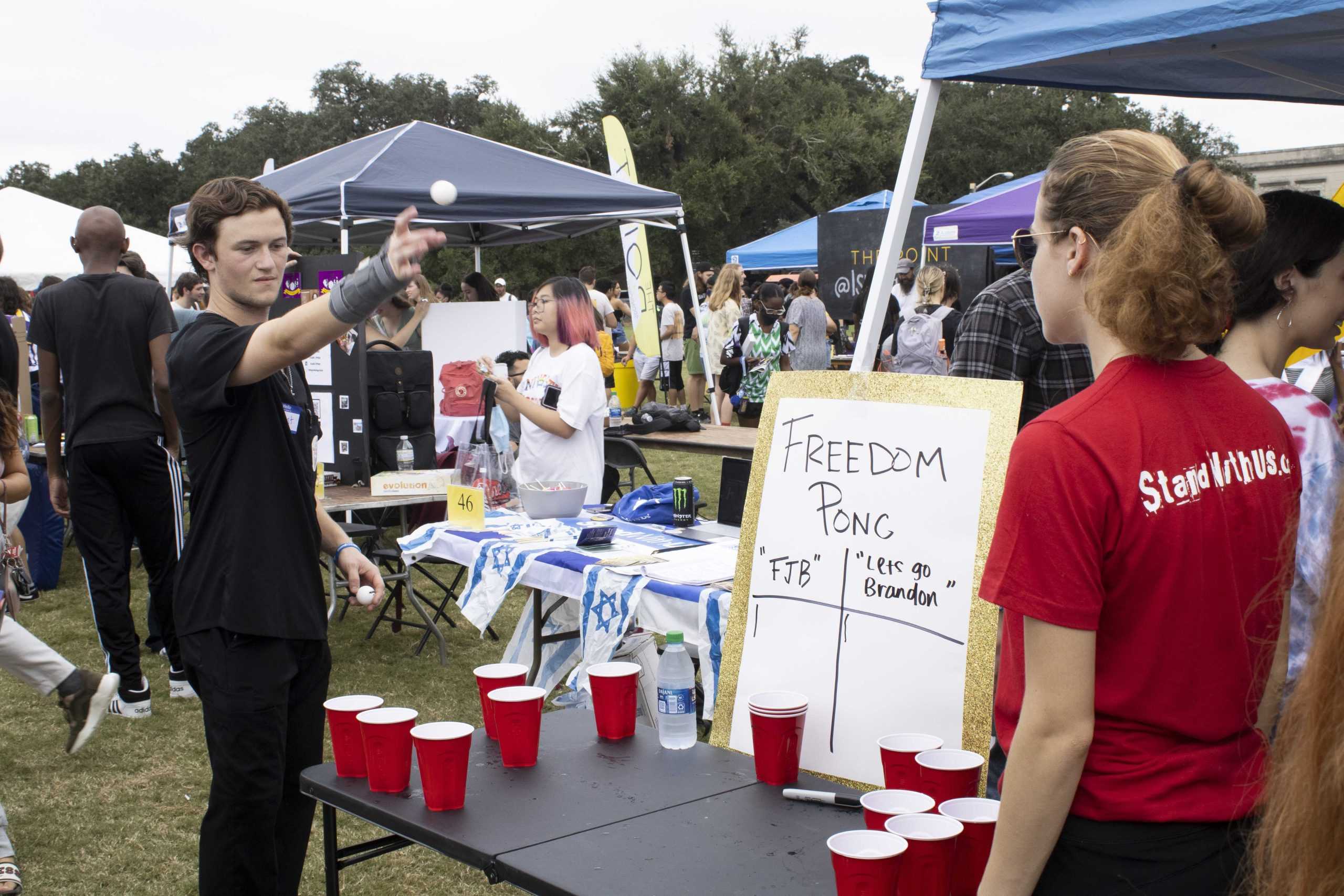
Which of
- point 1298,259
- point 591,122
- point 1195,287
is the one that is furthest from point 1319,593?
point 591,122

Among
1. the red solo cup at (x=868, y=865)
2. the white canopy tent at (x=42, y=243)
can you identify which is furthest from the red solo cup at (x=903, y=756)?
the white canopy tent at (x=42, y=243)

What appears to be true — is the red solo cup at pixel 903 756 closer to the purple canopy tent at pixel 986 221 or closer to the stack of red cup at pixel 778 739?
the stack of red cup at pixel 778 739

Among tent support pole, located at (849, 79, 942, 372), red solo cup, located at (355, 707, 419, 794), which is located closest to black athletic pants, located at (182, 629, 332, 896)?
red solo cup, located at (355, 707, 419, 794)

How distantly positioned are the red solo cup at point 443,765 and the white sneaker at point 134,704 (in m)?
3.37

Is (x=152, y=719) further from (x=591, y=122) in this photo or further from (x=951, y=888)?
(x=591, y=122)

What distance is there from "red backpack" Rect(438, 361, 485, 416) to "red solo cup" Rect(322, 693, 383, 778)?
18.4ft

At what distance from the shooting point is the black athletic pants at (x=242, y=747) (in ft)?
6.98

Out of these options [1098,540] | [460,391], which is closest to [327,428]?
[460,391]

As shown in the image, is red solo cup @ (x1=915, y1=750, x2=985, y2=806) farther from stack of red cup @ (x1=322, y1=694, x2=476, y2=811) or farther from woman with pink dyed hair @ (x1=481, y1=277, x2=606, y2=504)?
woman with pink dyed hair @ (x1=481, y1=277, x2=606, y2=504)

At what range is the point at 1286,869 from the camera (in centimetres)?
75

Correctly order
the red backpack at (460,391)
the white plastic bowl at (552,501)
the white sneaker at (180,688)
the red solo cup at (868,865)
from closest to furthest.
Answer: the red solo cup at (868,865), the white plastic bowl at (552,501), the white sneaker at (180,688), the red backpack at (460,391)

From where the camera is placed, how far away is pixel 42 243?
15.0 metres

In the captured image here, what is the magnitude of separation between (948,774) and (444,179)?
20.5 ft

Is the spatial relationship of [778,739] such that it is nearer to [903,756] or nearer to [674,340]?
[903,756]
